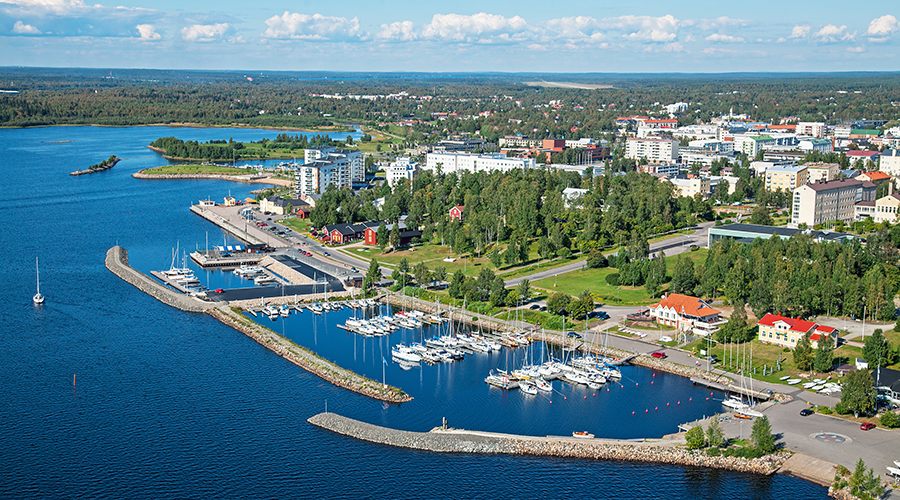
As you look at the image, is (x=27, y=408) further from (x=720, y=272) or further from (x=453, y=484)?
(x=720, y=272)

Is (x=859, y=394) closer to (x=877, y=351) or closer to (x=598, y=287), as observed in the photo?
(x=877, y=351)

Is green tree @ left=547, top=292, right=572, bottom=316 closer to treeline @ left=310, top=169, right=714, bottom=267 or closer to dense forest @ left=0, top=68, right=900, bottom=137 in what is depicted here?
treeline @ left=310, top=169, right=714, bottom=267

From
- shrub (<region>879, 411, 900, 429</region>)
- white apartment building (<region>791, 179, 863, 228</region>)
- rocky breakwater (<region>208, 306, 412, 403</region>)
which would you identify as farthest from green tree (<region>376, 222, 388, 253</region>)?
shrub (<region>879, 411, 900, 429</region>)

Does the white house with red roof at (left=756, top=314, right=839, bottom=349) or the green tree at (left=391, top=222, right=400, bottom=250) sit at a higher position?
the green tree at (left=391, top=222, right=400, bottom=250)

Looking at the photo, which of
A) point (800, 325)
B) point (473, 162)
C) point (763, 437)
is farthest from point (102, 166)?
point (763, 437)

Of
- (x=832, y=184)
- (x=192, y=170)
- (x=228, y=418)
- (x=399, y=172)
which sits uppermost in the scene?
(x=832, y=184)

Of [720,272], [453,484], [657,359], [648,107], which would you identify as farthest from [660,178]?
[648,107]
